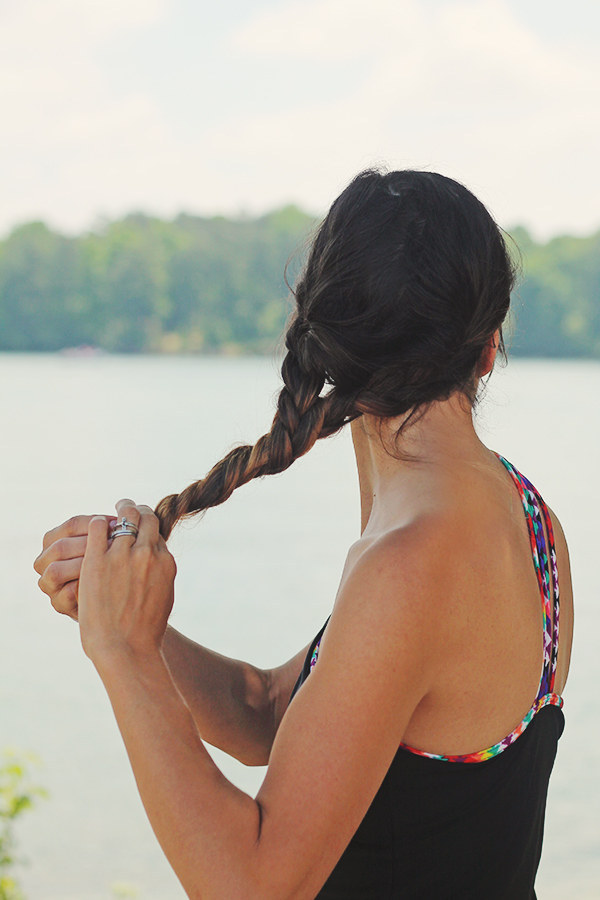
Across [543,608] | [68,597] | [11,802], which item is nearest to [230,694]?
[68,597]

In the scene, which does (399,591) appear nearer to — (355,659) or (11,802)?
(355,659)

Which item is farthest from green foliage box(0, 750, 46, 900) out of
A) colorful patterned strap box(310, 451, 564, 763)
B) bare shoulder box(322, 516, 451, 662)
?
bare shoulder box(322, 516, 451, 662)

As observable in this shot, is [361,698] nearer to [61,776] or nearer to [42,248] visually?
[61,776]

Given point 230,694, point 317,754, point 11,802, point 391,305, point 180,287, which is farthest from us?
point 180,287

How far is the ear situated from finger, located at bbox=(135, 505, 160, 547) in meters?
0.36

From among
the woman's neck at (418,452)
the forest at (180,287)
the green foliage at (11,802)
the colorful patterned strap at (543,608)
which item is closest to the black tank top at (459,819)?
the colorful patterned strap at (543,608)

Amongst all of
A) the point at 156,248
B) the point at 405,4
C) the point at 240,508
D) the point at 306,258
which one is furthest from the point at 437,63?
the point at 306,258

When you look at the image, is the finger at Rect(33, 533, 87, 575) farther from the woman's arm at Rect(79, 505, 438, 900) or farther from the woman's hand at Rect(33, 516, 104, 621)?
the woman's arm at Rect(79, 505, 438, 900)

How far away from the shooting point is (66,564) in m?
1.04

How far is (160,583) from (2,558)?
15050mm

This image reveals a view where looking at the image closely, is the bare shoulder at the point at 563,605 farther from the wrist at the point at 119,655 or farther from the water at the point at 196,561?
the wrist at the point at 119,655

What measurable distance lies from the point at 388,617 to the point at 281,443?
26 centimetres

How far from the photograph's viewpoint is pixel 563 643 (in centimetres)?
112

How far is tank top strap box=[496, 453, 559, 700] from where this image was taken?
1041mm
